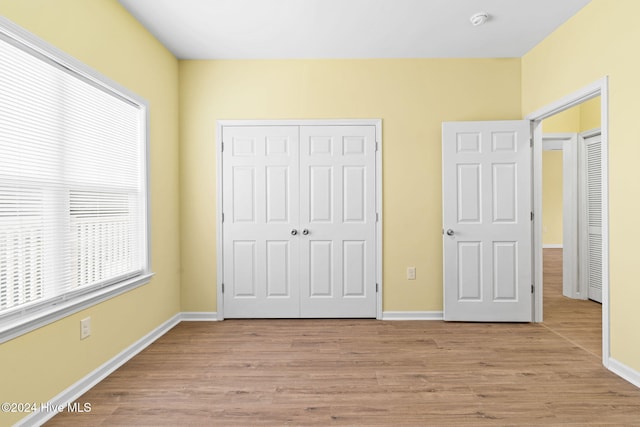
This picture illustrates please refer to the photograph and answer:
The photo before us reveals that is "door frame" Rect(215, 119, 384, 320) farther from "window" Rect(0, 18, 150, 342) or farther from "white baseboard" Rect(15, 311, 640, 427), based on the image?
"window" Rect(0, 18, 150, 342)

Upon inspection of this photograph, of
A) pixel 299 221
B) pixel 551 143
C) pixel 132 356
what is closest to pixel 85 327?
pixel 132 356

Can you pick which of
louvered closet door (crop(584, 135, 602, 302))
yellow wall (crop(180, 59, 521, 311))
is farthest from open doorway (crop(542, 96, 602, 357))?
yellow wall (crop(180, 59, 521, 311))

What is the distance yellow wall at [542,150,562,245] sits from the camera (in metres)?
7.06

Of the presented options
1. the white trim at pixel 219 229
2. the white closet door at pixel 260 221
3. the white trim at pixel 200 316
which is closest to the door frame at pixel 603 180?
the white closet door at pixel 260 221

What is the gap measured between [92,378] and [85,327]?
→ 369 millimetres

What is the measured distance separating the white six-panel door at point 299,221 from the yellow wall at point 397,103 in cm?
19

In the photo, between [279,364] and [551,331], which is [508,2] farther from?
[279,364]

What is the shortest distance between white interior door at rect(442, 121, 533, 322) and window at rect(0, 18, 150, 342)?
295 cm

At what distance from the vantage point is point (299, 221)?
3.63 meters

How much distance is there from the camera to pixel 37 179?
1.90 metres

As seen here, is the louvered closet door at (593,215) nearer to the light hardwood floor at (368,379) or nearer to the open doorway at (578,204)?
the open doorway at (578,204)

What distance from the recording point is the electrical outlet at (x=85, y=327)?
7.25 ft

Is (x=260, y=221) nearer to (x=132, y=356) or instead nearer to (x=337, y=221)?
(x=337, y=221)

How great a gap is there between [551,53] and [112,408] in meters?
4.39
